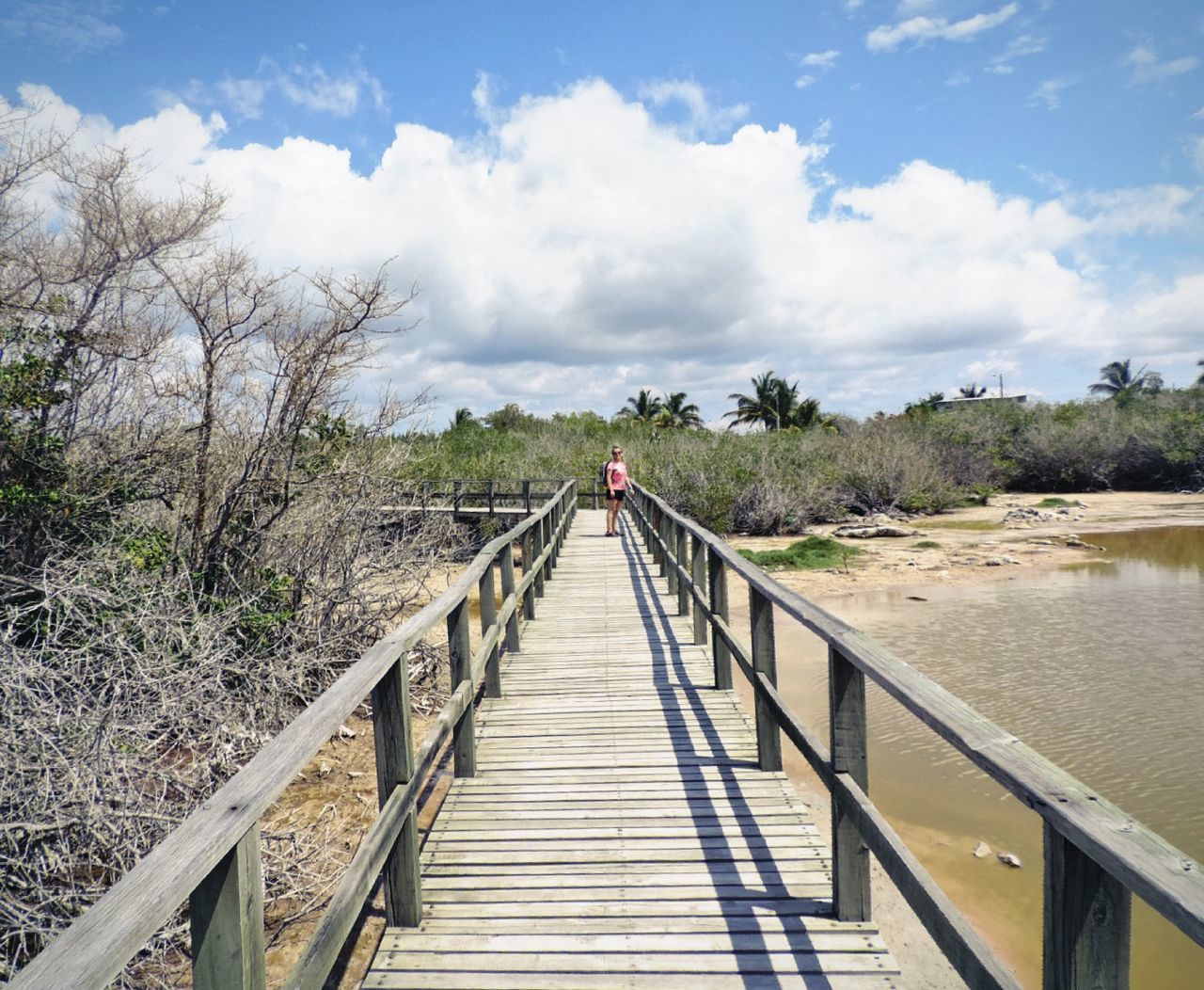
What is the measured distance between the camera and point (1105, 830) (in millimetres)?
1250

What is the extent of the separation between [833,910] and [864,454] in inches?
1122

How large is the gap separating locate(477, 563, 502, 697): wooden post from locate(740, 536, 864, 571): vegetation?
1351 centimetres

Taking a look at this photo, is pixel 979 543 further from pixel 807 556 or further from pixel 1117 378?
pixel 1117 378

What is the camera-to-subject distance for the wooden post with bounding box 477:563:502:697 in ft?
15.5

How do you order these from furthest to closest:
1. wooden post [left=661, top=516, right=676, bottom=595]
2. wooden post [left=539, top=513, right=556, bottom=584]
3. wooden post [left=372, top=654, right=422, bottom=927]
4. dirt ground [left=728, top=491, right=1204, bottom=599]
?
dirt ground [left=728, top=491, right=1204, bottom=599]
wooden post [left=539, top=513, right=556, bottom=584]
wooden post [left=661, top=516, right=676, bottom=595]
wooden post [left=372, top=654, right=422, bottom=927]

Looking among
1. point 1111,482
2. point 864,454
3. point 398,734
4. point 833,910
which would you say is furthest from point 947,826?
point 1111,482

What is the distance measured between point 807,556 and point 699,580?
13.7m

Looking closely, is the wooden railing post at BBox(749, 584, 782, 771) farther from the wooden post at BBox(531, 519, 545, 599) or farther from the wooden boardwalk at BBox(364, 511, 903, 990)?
the wooden post at BBox(531, 519, 545, 599)

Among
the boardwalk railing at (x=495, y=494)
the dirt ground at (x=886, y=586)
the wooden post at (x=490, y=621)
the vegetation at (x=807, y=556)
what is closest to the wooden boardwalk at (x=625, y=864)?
the wooden post at (x=490, y=621)

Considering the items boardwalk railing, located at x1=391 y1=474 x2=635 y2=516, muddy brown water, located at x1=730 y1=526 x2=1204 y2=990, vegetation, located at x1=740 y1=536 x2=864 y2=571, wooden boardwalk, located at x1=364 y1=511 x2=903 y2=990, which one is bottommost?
muddy brown water, located at x1=730 y1=526 x2=1204 y2=990

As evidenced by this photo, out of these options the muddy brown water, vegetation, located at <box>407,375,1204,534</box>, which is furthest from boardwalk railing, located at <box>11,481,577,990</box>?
vegetation, located at <box>407,375,1204,534</box>

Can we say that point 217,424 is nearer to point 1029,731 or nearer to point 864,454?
point 1029,731

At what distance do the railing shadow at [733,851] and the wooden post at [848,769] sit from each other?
137 millimetres

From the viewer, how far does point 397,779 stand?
2.68 meters
